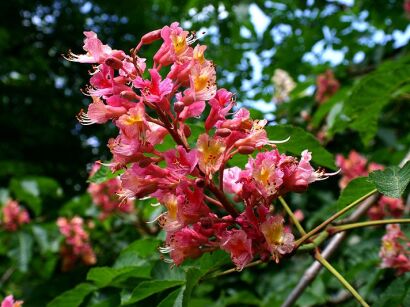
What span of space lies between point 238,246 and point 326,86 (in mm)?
3066

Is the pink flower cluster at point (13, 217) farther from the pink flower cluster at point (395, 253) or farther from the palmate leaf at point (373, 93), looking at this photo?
→ the pink flower cluster at point (395, 253)

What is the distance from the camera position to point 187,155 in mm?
1120

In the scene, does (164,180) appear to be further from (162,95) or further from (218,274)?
(218,274)

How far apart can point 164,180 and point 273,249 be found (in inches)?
11.9

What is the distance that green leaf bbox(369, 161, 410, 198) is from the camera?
1173 mm

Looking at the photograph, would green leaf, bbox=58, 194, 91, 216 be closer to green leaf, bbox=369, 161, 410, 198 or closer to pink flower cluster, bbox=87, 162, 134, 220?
pink flower cluster, bbox=87, 162, 134, 220

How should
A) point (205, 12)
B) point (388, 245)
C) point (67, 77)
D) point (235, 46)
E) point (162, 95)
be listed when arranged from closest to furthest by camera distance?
point (162, 95)
point (388, 245)
point (205, 12)
point (235, 46)
point (67, 77)

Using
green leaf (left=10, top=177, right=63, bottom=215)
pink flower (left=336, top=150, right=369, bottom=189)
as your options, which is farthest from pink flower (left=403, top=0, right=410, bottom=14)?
green leaf (left=10, top=177, right=63, bottom=215)

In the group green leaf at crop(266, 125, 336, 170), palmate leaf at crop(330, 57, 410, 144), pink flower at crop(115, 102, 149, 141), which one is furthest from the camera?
palmate leaf at crop(330, 57, 410, 144)

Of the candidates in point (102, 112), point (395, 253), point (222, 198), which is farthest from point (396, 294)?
point (102, 112)

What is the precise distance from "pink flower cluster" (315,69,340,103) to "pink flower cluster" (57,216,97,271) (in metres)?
2.07

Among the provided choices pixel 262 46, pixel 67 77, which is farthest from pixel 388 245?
pixel 67 77

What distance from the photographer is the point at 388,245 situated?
1.87 m

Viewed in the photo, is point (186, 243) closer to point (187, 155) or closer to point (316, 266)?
point (187, 155)
